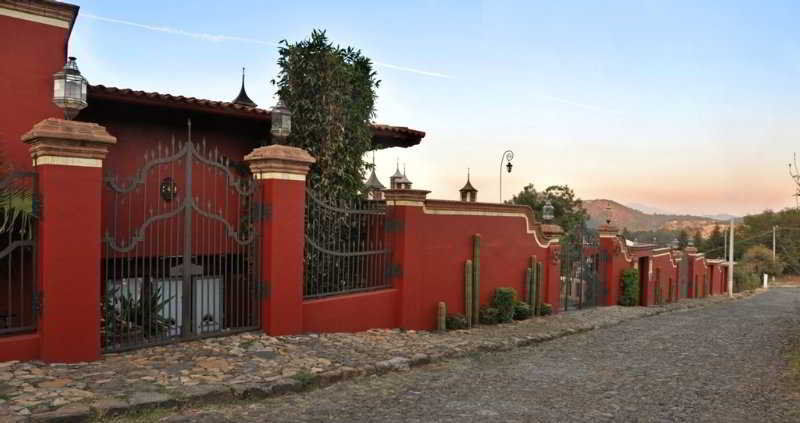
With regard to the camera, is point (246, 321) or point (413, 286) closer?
point (246, 321)

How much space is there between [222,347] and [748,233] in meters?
85.2

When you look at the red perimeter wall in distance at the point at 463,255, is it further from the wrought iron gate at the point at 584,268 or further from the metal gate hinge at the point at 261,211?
the metal gate hinge at the point at 261,211

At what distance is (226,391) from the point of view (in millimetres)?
5422

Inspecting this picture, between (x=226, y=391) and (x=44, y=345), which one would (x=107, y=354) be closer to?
(x=44, y=345)

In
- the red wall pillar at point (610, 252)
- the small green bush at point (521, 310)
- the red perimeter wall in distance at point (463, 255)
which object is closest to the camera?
the red perimeter wall in distance at point (463, 255)

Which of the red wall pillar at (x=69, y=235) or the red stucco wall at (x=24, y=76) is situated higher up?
the red stucco wall at (x=24, y=76)

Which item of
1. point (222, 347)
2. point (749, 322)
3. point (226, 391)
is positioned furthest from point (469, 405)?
point (749, 322)

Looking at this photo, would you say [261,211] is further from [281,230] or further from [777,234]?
[777,234]

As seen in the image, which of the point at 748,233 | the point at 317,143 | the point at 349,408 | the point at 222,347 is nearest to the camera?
the point at 349,408

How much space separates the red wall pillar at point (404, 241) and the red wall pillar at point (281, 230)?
2234mm

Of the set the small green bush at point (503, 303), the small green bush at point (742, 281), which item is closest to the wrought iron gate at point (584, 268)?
the small green bush at point (503, 303)

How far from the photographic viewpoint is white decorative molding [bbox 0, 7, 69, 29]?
7809 mm

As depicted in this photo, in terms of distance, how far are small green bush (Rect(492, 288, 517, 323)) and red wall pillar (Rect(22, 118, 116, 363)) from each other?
7.67 metres

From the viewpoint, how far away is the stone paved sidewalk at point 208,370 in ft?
15.8
